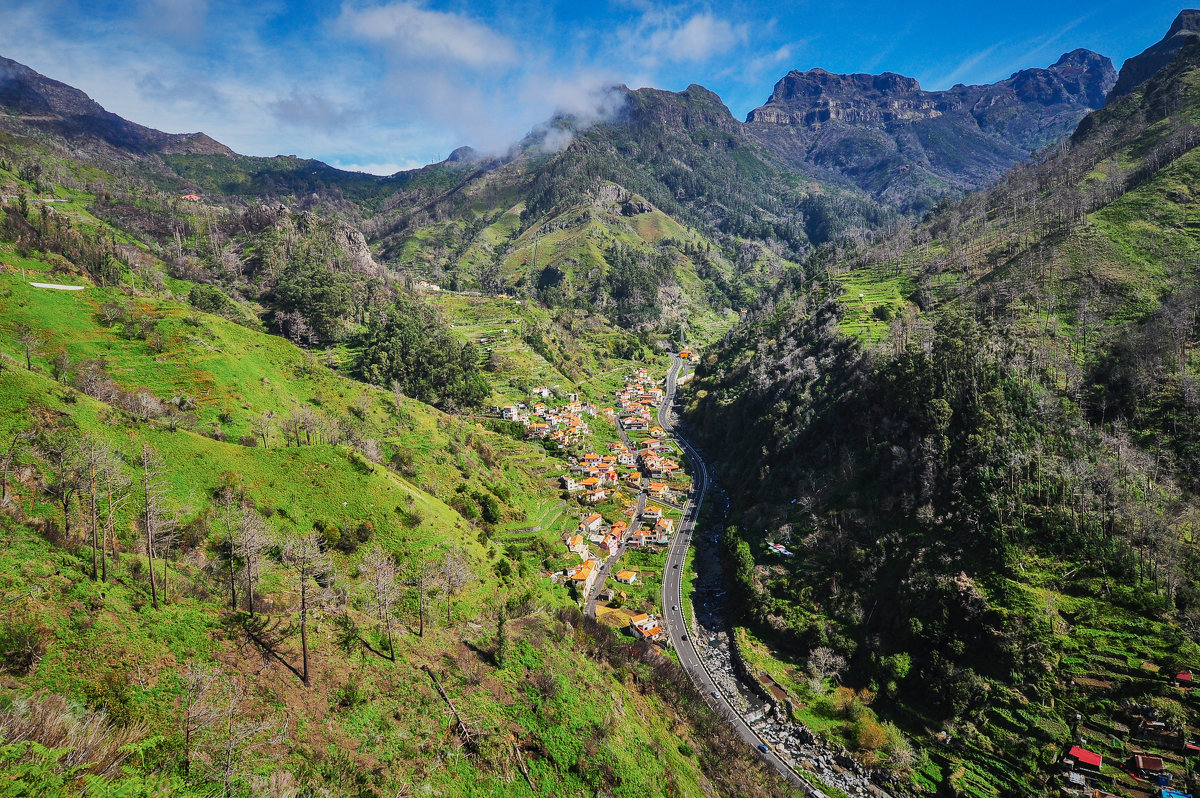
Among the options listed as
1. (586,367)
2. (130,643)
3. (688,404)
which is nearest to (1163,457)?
(130,643)

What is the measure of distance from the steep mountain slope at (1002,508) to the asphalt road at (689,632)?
6.53 metres

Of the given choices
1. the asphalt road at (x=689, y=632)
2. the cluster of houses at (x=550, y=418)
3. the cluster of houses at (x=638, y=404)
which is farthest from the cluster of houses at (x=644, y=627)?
the cluster of houses at (x=638, y=404)

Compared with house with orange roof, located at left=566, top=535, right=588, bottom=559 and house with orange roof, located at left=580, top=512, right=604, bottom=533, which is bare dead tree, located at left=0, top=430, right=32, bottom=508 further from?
house with orange roof, located at left=580, top=512, right=604, bottom=533

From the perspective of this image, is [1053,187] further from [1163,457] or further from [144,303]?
[144,303]

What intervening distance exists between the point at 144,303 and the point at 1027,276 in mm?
128712

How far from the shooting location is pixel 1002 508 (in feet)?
163

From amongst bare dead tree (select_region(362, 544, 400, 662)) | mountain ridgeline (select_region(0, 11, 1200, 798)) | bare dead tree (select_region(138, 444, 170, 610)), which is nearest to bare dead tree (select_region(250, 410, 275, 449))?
mountain ridgeline (select_region(0, 11, 1200, 798))

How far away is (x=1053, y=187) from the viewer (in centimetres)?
12350

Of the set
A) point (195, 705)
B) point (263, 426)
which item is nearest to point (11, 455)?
point (195, 705)

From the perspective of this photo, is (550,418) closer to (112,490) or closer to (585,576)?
(585,576)

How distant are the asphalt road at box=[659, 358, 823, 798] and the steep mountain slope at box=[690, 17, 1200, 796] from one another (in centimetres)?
653

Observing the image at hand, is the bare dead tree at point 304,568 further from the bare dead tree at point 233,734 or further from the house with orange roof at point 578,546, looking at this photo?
the house with orange roof at point 578,546

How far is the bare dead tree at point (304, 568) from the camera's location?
21.2 m

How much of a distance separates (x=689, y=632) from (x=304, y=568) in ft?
159
